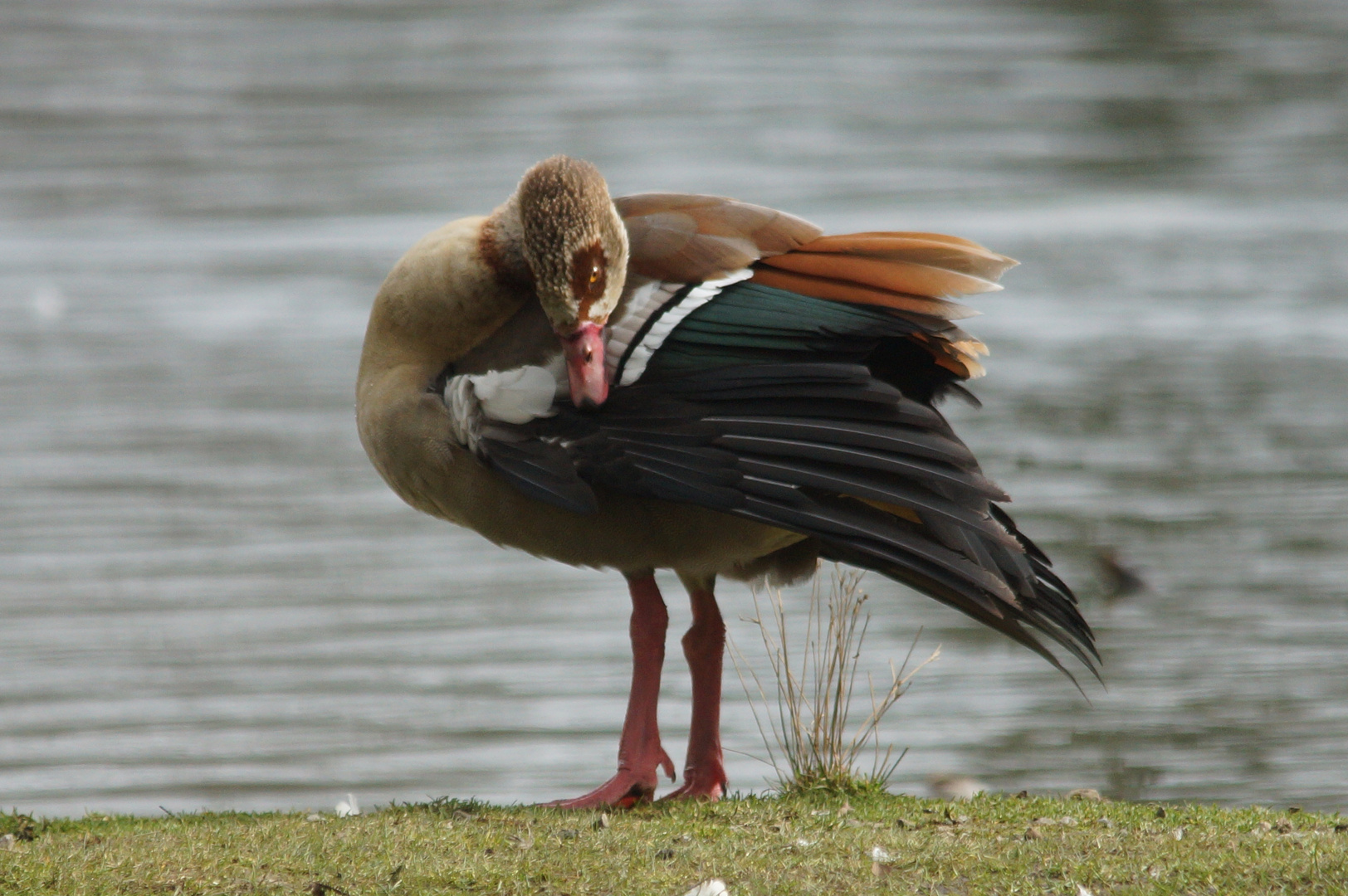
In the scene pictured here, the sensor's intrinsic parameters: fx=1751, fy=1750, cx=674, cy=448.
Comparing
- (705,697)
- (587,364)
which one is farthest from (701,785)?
(587,364)

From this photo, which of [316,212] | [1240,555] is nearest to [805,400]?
[1240,555]

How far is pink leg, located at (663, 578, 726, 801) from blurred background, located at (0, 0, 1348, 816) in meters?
0.40

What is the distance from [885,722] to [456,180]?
40.9 feet

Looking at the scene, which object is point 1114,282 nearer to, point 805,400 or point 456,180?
point 456,180

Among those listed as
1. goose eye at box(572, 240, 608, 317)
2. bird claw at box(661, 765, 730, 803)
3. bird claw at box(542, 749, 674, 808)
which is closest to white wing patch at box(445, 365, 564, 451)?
goose eye at box(572, 240, 608, 317)

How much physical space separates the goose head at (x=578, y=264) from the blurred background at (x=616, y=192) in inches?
66.9

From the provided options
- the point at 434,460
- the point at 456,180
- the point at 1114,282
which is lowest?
the point at 434,460

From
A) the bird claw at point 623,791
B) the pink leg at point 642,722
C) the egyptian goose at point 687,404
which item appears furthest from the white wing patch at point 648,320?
the bird claw at point 623,791

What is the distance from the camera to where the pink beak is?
4676 mm

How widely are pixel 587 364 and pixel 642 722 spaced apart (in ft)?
3.81

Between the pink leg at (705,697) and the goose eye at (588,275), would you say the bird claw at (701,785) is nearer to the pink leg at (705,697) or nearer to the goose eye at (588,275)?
the pink leg at (705,697)

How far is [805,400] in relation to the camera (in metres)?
4.68

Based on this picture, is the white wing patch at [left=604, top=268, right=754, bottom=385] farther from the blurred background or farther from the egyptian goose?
the blurred background

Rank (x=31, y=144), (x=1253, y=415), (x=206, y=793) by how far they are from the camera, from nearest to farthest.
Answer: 1. (x=206, y=793)
2. (x=1253, y=415)
3. (x=31, y=144)
